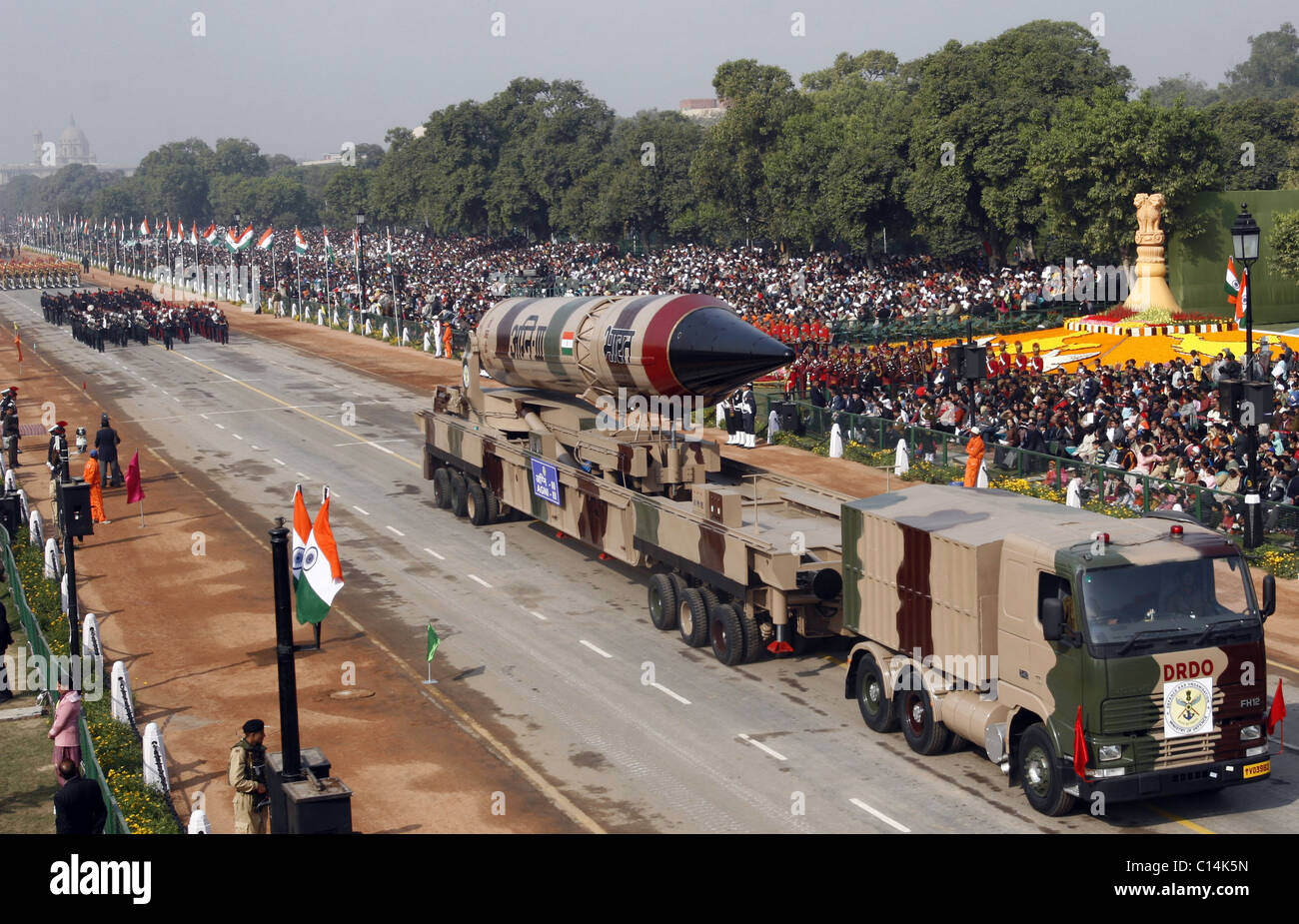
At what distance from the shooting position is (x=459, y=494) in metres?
31.1

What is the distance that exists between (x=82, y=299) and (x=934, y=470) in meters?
64.4

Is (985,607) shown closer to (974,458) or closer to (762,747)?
(762,747)

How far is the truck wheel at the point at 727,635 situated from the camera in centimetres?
2034

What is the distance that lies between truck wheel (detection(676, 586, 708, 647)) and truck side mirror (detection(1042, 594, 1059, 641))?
7778mm

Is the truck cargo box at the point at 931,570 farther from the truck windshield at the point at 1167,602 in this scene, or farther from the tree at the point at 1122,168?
the tree at the point at 1122,168

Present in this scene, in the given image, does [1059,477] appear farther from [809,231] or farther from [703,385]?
[809,231]

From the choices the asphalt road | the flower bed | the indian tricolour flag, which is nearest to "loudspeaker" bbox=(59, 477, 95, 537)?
the flower bed

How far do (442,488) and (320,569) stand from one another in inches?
568

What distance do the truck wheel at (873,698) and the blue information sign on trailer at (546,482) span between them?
907cm

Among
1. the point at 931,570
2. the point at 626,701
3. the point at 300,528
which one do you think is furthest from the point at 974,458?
the point at 300,528

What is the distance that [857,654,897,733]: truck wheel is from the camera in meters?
17.4

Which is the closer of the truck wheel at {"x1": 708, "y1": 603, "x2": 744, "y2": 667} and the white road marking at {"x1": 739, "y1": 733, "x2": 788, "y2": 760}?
the white road marking at {"x1": 739, "y1": 733, "x2": 788, "y2": 760}

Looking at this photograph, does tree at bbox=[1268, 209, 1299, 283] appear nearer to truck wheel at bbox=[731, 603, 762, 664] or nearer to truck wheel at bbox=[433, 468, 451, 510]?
truck wheel at bbox=[433, 468, 451, 510]

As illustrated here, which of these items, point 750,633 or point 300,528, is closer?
point 300,528
